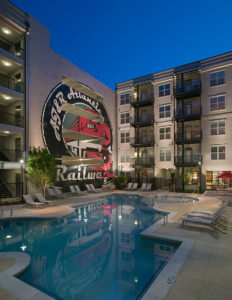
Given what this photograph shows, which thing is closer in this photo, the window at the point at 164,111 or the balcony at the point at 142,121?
the window at the point at 164,111

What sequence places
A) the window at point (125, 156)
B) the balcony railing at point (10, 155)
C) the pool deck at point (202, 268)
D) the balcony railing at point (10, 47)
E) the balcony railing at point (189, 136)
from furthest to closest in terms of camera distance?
the window at point (125, 156)
the balcony railing at point (189, 136)
the balcony railing at point (10, 47)
the balcony railing at point (10, 155)
the pool deck at point (202, 268)

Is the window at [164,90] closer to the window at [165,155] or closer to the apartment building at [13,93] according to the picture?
the window at [165,155]

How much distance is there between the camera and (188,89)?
25.4 meters

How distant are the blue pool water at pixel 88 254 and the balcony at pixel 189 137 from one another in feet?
46.9

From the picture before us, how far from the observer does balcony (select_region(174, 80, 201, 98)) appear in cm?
2384

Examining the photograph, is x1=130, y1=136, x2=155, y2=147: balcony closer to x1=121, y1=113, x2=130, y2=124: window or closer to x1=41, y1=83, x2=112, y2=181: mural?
x1=121, y1=113, x2=130, y2=124: window

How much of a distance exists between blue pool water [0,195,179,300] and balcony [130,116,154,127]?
54.8 ft

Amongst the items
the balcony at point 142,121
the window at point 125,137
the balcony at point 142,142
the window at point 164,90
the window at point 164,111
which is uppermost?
the window at point 164,90

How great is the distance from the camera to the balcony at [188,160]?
22817 mm

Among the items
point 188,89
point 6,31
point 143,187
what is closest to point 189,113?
point 188,89

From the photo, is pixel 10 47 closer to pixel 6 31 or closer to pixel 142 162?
pixel 6 31

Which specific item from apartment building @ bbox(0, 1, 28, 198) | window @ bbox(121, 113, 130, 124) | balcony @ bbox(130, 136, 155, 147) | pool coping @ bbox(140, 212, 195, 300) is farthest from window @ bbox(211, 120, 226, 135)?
apartment building @ bbox(0, 1, 28, 198)

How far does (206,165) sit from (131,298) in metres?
21.1

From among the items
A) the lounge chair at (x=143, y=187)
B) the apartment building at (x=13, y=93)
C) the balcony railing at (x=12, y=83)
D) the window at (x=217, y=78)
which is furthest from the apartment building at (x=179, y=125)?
the balcony railing at (x=12, y=83)
